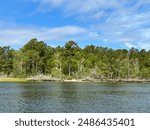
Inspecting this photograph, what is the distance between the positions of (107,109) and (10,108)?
12582 mm

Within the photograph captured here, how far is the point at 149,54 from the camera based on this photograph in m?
185

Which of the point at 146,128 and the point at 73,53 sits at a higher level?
the point at 73,53

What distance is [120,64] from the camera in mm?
160000

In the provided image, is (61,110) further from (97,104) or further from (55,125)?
(55,125)

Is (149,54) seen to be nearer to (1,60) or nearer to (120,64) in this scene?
(120,64)

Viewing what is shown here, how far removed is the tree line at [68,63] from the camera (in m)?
159

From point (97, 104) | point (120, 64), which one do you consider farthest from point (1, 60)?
point (97, 104)

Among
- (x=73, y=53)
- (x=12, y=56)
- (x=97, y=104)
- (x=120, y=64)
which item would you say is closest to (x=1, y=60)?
(x=12, y=56)

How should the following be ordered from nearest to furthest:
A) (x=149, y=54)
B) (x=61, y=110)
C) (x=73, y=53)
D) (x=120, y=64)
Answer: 1. (x=61, y=110)
2. (x=120, y=64)
3. (x=73, y=53)
4. (x=149, y=54)

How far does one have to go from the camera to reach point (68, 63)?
167 metres

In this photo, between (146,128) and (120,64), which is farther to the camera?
(120,64)

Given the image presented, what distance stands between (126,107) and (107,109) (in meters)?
3.90

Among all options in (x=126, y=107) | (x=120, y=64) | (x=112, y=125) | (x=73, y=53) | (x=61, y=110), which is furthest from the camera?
(x=73, y=53)

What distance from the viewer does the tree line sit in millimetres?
158625
